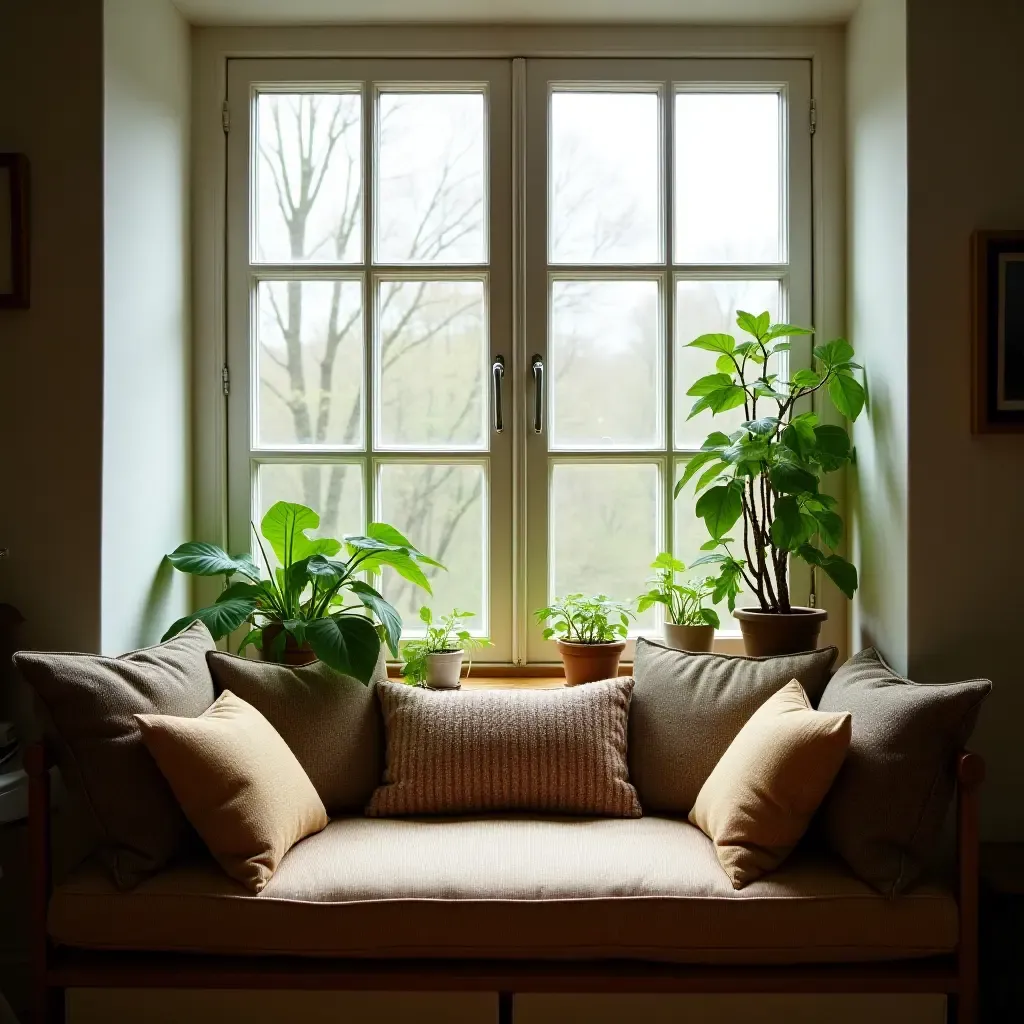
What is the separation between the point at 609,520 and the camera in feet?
9.13

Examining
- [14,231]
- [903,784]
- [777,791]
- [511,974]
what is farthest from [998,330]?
[14,231]

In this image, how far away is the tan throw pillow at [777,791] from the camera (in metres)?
1.89

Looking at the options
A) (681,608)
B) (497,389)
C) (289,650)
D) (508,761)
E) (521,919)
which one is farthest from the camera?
(497,389)

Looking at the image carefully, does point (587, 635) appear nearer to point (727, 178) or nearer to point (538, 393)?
point (538, 393)

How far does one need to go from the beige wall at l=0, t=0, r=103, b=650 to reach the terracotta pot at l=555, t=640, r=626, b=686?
Result: 46.9 inches

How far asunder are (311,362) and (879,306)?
5.25ft

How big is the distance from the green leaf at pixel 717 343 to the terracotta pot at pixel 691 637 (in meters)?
0.75

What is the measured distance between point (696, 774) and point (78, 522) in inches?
62.8

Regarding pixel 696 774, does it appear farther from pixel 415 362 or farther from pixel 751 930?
pixel 415 362

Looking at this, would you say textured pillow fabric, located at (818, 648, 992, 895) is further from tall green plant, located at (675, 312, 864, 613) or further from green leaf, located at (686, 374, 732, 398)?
green leaf, located at (686, 374, 732, 398)

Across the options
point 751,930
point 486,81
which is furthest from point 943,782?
point 486,81

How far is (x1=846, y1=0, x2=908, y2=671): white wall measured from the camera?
2.34 metres

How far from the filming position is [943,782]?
73.9 inches

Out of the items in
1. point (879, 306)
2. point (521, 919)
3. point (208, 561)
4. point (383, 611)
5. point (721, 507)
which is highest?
point (879, 306)
